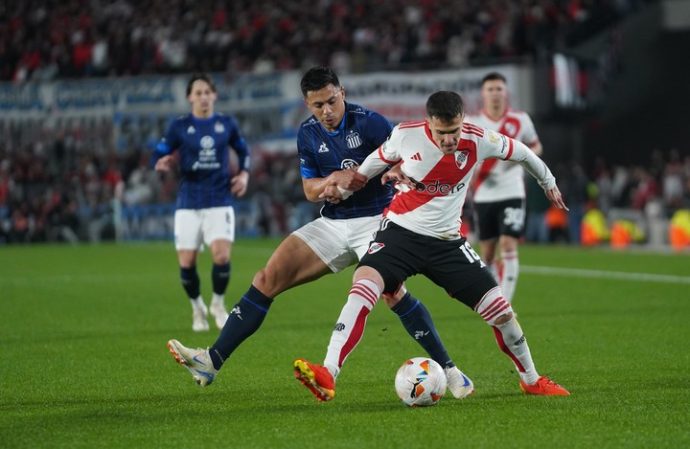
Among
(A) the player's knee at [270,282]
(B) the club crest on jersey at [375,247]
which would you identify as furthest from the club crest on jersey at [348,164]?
(A) the player's knee at [270,282]

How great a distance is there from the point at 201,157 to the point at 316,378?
229 inches

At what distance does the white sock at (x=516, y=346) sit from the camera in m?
7.70

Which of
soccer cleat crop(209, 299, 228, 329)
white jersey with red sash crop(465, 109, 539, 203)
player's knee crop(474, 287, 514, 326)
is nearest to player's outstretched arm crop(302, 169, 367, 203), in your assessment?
player's knee crop(474, 287, 514, 326)

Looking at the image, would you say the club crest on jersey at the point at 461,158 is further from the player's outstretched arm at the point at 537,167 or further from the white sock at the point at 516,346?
the white sock at the point at 516,346

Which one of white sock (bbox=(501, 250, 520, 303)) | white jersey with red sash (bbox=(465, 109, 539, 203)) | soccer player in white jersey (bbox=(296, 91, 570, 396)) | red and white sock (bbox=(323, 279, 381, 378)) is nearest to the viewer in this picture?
red and white sock (bbox=(323, 279, 381, 378))

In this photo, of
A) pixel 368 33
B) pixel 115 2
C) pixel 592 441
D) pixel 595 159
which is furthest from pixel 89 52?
pixel 592 441

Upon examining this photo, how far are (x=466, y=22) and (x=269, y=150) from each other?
592cm

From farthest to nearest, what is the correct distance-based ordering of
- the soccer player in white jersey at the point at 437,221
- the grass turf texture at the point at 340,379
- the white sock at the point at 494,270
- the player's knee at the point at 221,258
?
the white sock at the point at 494,270 → the player's knee at the point at 221,258 → the soccer player in white jersey at the point at 437,221 → the grass turf texture at the point at 340,379

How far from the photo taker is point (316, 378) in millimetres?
7051

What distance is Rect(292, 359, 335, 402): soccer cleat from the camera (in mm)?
6988

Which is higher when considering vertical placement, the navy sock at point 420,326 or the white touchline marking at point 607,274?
the navy sock at point 420,326

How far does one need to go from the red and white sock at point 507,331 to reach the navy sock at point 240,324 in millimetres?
1422

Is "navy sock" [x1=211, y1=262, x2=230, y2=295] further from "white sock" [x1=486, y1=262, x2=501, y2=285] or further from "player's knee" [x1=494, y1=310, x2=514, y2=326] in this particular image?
"player's knee" [x1=494, y1=310, x2=514, y2=326]

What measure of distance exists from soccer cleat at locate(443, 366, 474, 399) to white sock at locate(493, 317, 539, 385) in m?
0.33
